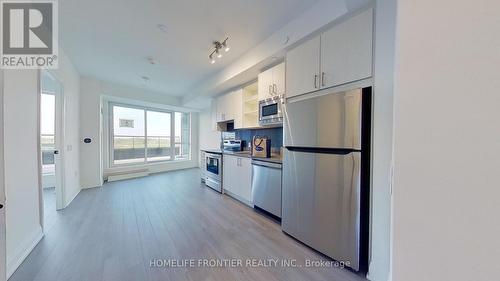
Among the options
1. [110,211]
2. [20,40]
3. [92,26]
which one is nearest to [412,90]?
[92,26]

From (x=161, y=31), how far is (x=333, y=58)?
7.20ft

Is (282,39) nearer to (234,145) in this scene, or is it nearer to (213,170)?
(234,145)

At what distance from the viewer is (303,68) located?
2207mm

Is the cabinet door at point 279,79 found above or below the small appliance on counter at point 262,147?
above

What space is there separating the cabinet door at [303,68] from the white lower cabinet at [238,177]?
144cm

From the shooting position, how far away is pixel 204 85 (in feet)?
14.6

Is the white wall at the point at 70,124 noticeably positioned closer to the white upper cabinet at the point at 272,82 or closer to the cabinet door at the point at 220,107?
the cabinet door at the point at 220,107

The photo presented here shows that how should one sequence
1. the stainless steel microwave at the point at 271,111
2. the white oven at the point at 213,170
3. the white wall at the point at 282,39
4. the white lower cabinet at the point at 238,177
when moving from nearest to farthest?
the white wall at the point at 282,39 → the stainless steel microwave at the point at 271,111 → the white lower cabinet at the point at 238,177 → the white oven at the point at 213,170

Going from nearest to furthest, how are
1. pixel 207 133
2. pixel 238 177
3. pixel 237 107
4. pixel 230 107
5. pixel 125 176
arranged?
pixel 238 177 → pixel 237 107 → pixel 230 107 → pixel 125 176 → pixel 207 133

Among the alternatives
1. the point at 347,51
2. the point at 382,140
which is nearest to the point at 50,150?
the point at 347,51

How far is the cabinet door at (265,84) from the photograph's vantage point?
2.87 meters

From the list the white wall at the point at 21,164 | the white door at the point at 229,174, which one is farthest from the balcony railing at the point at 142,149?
the white wall at the point at 21,164

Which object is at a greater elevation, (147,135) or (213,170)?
(147,135)

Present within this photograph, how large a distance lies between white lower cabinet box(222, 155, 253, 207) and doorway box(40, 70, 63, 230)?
8.48ft
